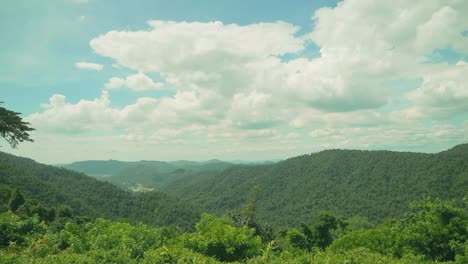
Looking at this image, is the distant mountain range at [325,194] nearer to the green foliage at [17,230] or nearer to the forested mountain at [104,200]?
the forested mountain at [104,200]

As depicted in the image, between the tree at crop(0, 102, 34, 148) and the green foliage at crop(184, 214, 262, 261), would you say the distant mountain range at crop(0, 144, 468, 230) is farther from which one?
the green foliage at crop(184, 214, 262, 261)

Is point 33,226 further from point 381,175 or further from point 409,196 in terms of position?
point 381,175

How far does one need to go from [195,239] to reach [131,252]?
7.94ft

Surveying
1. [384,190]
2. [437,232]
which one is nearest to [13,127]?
[437,232]

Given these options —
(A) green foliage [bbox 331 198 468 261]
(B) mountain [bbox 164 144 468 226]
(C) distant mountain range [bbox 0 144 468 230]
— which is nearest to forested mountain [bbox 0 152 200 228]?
(C) distant mountain range [bbox 0 144 468 230]

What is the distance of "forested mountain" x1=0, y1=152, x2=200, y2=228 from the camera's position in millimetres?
120000

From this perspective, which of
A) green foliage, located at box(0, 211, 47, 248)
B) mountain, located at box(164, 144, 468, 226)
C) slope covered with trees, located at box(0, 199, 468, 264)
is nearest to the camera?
slope covered with trees, located at box(0, 199, 468, 264)

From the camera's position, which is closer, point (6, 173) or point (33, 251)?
point (33, 251)

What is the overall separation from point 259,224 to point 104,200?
126 metres

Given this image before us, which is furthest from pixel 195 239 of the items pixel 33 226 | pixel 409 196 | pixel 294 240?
pixel 409 196

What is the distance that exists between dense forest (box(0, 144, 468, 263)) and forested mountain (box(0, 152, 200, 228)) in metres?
0.51

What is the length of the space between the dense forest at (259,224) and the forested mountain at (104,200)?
51 centimetres

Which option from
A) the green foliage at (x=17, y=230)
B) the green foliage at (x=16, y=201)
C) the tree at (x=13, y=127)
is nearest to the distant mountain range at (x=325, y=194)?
the green foliage at (x=16, y=201)

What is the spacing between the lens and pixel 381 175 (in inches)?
7259
